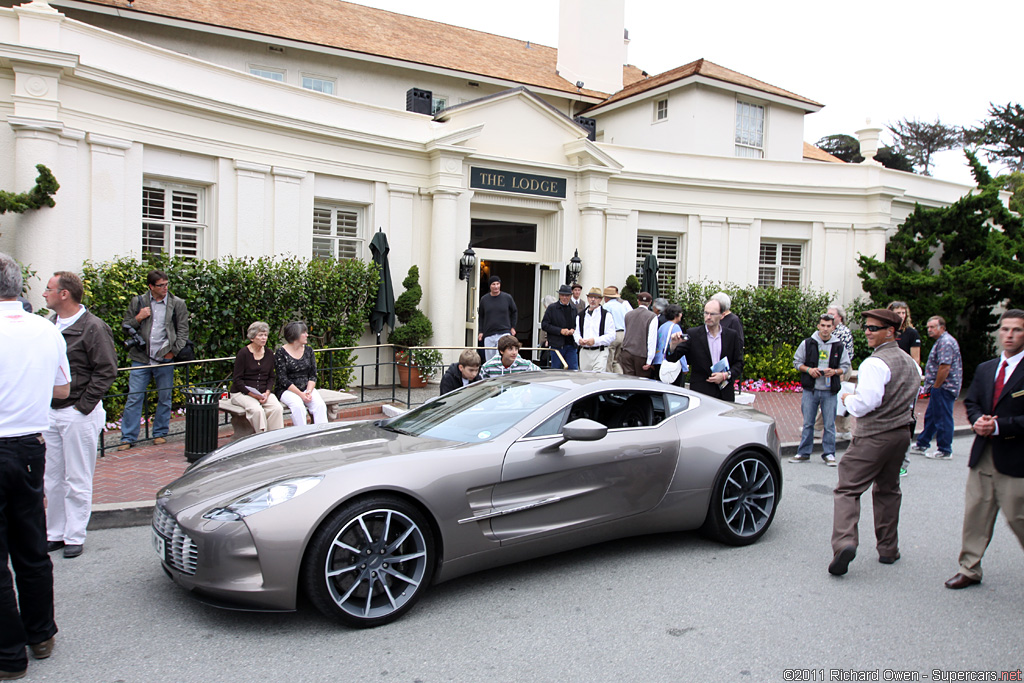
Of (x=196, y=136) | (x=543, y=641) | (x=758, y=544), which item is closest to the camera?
(x=543, y=641)

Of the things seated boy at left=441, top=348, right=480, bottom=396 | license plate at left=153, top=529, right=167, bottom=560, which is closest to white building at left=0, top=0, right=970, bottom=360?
seated boy at left=441, top=348, right=480, bottom=396

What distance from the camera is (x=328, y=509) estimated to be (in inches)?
154

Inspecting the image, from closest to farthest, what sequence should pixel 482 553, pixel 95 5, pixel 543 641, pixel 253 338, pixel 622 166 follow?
1. pixel 543 641
2. pixel 482 553
3. pixel 253 338
4. pixel 95 5
5. pixel 622 166

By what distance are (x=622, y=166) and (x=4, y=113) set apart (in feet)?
37.3

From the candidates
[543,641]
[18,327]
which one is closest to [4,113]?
[18,327]

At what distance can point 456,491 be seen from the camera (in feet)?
14.1

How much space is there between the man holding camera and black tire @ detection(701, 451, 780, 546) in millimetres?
6524

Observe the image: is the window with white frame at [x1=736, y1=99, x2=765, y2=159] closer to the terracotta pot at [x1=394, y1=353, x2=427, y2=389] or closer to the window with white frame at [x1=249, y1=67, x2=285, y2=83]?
the terracotta pot at [x1=394, y1=353, x2=427, y2=389]

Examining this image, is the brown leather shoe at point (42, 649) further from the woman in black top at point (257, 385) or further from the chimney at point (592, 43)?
the chimney at point (592, 43)

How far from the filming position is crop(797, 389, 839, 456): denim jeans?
29.2ft

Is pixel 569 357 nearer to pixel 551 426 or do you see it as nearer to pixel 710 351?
pixel 710 351

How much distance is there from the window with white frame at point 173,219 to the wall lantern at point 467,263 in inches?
187

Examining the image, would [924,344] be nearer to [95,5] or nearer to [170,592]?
[170,592]

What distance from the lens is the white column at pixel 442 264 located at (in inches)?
554
